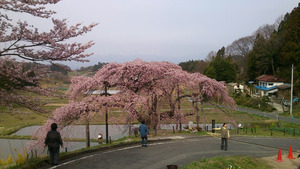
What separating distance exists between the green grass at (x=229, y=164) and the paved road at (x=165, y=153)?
0.78m

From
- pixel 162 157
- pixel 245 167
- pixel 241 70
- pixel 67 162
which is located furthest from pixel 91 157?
pixel 241 70

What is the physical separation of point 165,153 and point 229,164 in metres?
3.04

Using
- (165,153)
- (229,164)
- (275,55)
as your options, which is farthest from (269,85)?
(229,164)

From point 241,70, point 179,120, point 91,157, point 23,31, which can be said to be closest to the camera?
point 23,31

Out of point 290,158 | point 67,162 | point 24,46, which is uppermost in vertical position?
point 24,46

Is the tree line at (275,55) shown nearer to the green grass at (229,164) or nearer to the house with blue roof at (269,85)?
the house with blue roof at (269,85)

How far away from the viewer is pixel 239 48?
3546 inches

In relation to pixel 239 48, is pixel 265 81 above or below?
below

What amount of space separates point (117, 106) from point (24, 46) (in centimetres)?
880

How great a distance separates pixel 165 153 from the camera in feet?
38.2

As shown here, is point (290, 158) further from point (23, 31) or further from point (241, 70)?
point (241, 70)

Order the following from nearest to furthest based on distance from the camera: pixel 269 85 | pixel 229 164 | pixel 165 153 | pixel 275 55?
1. pixel 229 164
2. pixel 165 153
3. pixel 269 85
4. pixel 275 55

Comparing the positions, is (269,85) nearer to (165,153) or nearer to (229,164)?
(165,153)

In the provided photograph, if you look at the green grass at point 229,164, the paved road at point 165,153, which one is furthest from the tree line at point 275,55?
the green grass at point 229,164
